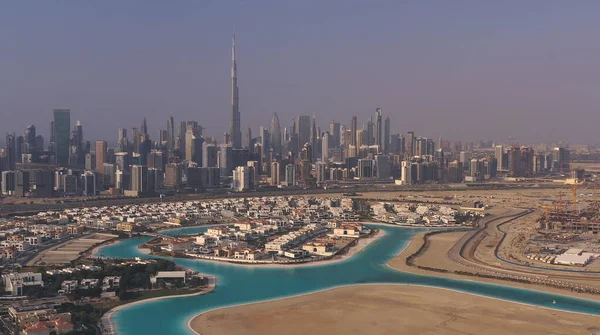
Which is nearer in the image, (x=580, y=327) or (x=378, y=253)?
(x=580, y=327)

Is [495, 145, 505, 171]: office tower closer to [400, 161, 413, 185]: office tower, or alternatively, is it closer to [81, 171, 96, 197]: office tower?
[400, 161, 413, 185]: office tower

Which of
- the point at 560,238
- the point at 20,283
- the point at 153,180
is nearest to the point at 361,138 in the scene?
the point at 153,180

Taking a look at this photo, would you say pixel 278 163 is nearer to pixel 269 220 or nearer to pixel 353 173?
pixel 353 173

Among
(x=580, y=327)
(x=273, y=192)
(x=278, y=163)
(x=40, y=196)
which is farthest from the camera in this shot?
(x=278, y=163)

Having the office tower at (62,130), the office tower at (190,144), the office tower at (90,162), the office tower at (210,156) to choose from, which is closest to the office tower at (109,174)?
the office tower at (90,162)

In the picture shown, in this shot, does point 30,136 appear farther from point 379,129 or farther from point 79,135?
point 379,129

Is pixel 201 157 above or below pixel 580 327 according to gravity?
above

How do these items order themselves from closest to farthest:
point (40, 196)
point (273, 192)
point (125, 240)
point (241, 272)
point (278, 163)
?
1. point (241, 272)
2. point (125, 240)
3. point (40, 196)
4. point (273, 192)
5. point (278, 163)

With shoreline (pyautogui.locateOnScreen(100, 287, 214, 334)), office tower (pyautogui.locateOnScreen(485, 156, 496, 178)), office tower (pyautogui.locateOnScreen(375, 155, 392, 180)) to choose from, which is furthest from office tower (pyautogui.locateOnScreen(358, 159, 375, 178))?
shoreline (pyautogui.locateOnScreen(100, 287, 214, 334))

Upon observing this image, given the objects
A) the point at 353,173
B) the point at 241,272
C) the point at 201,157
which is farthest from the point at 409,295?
the point at 201,157
